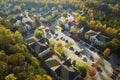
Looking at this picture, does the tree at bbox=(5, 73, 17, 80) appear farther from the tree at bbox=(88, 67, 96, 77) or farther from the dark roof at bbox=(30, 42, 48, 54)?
the tree at bbox=(88, 67, 96, 77)

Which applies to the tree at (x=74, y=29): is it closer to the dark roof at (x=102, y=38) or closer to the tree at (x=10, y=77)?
the dark roof at (x=102, y=38)

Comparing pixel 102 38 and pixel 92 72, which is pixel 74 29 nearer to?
pixel 102 38

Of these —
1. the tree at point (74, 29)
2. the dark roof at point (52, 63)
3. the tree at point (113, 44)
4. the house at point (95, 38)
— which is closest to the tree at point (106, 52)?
the tree at point (113, 44)

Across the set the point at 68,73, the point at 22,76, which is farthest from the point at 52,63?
the point at 22,76

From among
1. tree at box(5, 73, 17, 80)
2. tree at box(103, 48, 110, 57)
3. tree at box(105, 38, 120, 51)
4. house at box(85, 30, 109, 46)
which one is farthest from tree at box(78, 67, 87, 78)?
tree at box(5, 73, 17, 80)

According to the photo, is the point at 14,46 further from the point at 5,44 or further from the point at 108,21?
the point at 108,21

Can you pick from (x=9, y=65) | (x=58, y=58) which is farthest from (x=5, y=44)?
(x=58, y=58)
